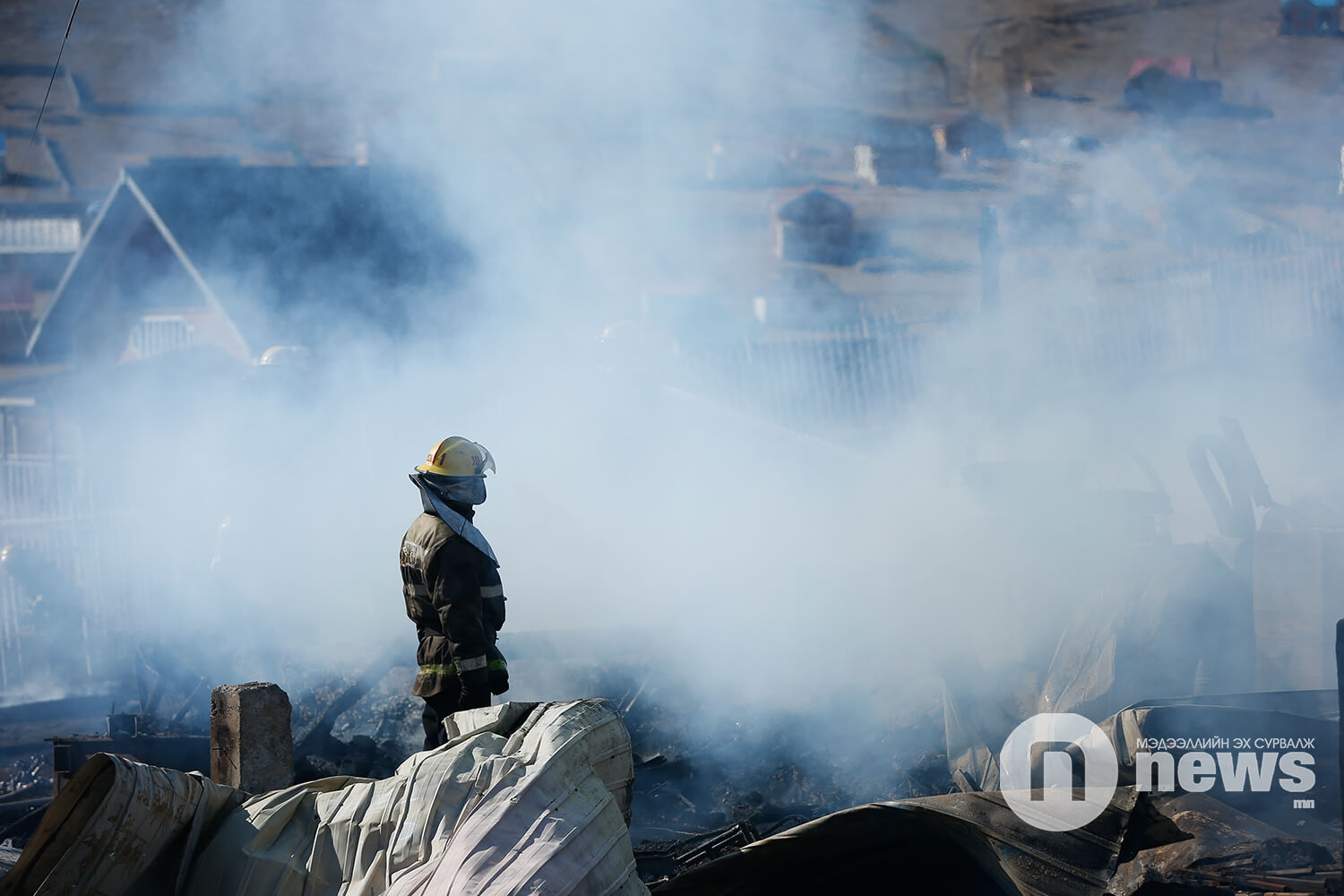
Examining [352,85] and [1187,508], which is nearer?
[1187,508]

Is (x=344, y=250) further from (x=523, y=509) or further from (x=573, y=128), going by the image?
(x=573, y=128)

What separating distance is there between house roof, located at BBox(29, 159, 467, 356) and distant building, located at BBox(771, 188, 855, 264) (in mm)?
10311

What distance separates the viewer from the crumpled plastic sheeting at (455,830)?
1953 mm

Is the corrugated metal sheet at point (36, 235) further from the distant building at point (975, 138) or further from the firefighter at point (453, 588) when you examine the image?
the firefighter at point (453, 588)

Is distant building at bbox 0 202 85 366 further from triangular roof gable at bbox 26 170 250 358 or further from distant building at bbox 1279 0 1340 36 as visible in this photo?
distant building at bbox 1279 0 1340 36

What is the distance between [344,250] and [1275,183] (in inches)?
694

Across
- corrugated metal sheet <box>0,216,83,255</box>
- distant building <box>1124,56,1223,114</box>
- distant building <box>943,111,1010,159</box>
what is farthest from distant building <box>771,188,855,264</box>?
corrugated metal sheet <box>0,216,83,255</box>

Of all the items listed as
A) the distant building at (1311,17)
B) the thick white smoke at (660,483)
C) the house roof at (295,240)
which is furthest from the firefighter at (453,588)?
the distant building at (1311,17)

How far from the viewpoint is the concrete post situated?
Result: 139 inches

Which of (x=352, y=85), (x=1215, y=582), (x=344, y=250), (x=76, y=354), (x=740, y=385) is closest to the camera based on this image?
(x=1215, y=582)

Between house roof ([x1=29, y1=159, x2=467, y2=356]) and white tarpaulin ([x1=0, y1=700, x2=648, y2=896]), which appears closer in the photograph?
white tarpaulin ([x1=0, y1=700, x2=648, y2=896])

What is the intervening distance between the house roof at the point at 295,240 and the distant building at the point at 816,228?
406 inches

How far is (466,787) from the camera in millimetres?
2166

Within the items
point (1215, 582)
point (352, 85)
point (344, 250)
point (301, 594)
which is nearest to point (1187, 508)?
point (1215, 582)
